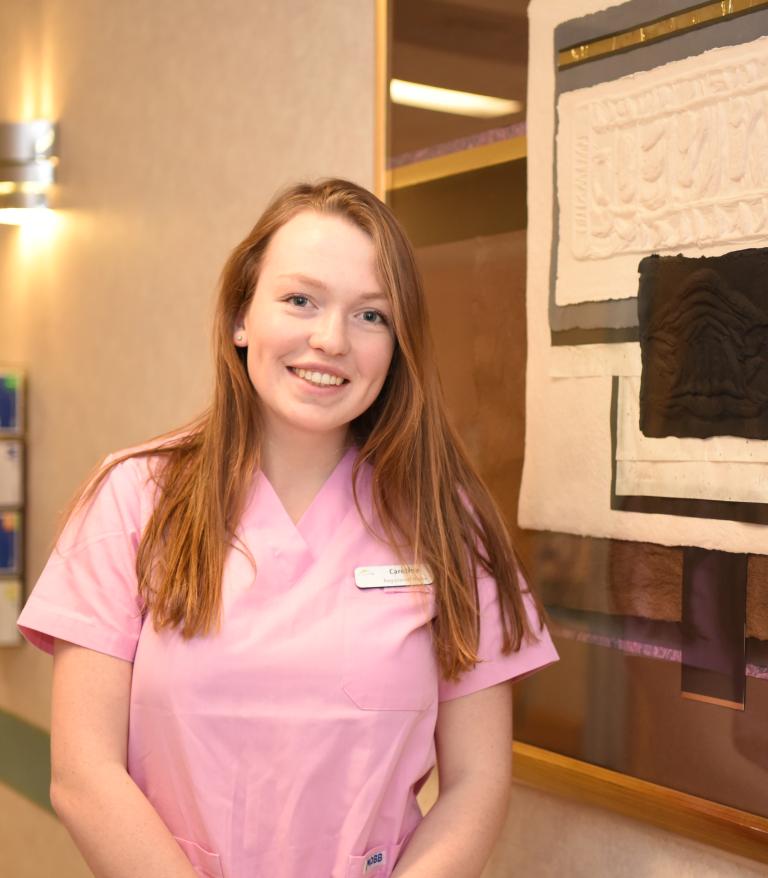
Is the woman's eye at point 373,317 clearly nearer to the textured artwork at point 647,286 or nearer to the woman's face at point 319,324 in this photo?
the woman's face at point 319,324

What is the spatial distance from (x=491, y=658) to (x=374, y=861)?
31 centimetres

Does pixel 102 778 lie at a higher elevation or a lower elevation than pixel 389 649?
lower

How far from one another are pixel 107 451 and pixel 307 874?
1747 millimetres

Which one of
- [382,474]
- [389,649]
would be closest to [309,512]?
[382,474]

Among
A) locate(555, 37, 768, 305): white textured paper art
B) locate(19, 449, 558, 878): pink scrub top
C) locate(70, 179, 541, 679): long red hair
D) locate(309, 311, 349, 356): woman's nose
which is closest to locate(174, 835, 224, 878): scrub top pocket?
locate(19, 449, 558, 878): pink scrub top

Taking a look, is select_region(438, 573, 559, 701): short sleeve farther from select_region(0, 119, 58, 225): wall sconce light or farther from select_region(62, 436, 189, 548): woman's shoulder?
select_region(0, 119, 58, 225): wall sconce light

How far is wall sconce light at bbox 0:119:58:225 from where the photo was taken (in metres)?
3.30

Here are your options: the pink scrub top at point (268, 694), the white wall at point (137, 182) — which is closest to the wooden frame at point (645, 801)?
the pink scrub top at point (268, 694)

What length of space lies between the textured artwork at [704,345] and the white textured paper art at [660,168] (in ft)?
0.10

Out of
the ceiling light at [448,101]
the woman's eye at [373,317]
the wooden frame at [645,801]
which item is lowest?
the wooden frame at [645,801]

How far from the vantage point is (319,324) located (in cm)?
152

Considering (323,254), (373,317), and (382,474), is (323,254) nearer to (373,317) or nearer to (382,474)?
(373,317)

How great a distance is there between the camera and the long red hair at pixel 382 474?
1.52m

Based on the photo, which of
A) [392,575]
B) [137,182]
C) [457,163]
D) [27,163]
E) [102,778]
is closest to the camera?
[102,778]
